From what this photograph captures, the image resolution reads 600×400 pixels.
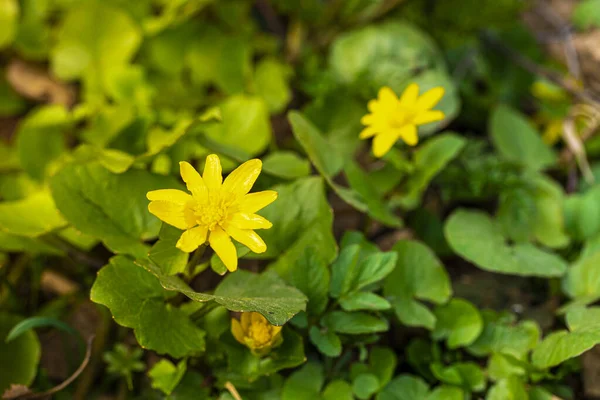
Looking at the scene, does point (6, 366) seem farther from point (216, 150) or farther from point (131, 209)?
point (216, 150)

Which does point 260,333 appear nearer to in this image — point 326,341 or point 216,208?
point 326,341

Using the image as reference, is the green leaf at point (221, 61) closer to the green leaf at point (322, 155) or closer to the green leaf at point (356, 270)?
the green leaf at point (322, 155)

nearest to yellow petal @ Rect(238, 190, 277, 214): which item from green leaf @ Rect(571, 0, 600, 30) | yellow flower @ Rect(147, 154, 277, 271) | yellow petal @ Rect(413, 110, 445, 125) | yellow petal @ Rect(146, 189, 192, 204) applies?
yellow flower @ Rect(147, 154, 277, 271)

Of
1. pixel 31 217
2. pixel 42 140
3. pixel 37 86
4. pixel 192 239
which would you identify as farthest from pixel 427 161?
pixel 37 86

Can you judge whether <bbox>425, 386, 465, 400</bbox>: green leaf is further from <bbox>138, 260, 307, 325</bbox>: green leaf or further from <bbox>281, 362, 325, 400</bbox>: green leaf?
<bbox>138, 260, 307, 325</bbox>: green leaf

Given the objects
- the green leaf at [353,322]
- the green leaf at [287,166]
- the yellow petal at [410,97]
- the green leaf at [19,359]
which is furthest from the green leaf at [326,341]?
the green leaf at [19,359]

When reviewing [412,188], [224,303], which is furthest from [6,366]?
[412,188]
